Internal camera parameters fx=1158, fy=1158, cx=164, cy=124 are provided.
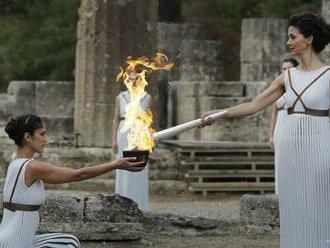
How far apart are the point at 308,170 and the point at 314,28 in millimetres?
814

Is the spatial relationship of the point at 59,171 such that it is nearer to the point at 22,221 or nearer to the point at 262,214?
the point at 22,221

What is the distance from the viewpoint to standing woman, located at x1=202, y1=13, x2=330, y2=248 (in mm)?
6398

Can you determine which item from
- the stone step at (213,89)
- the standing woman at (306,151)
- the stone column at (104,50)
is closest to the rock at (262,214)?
the standing woman at (306,151)

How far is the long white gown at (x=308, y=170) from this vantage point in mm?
6395

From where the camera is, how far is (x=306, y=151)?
252 inches

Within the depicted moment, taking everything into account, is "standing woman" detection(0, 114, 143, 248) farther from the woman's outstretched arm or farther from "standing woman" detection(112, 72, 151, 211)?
"standing woman" detection(112, 72, 151, 211)

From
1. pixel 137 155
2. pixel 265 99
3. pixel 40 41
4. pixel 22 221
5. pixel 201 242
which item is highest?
pixel 40 41

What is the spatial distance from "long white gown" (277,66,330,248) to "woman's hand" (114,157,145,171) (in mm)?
816

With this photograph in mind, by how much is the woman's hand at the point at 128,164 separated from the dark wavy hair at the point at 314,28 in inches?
Result: 47.0

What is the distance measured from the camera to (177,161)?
51.8 ft

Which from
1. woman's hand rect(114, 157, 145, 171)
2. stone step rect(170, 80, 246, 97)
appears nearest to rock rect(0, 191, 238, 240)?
woman's hand rect(114, 157, 145, 171)

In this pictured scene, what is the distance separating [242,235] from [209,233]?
11.2 inches

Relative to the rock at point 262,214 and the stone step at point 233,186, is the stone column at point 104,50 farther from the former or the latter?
the rock at point 262,214

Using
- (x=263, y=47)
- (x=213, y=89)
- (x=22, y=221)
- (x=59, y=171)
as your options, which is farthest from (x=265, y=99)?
(x=263, y=47)
